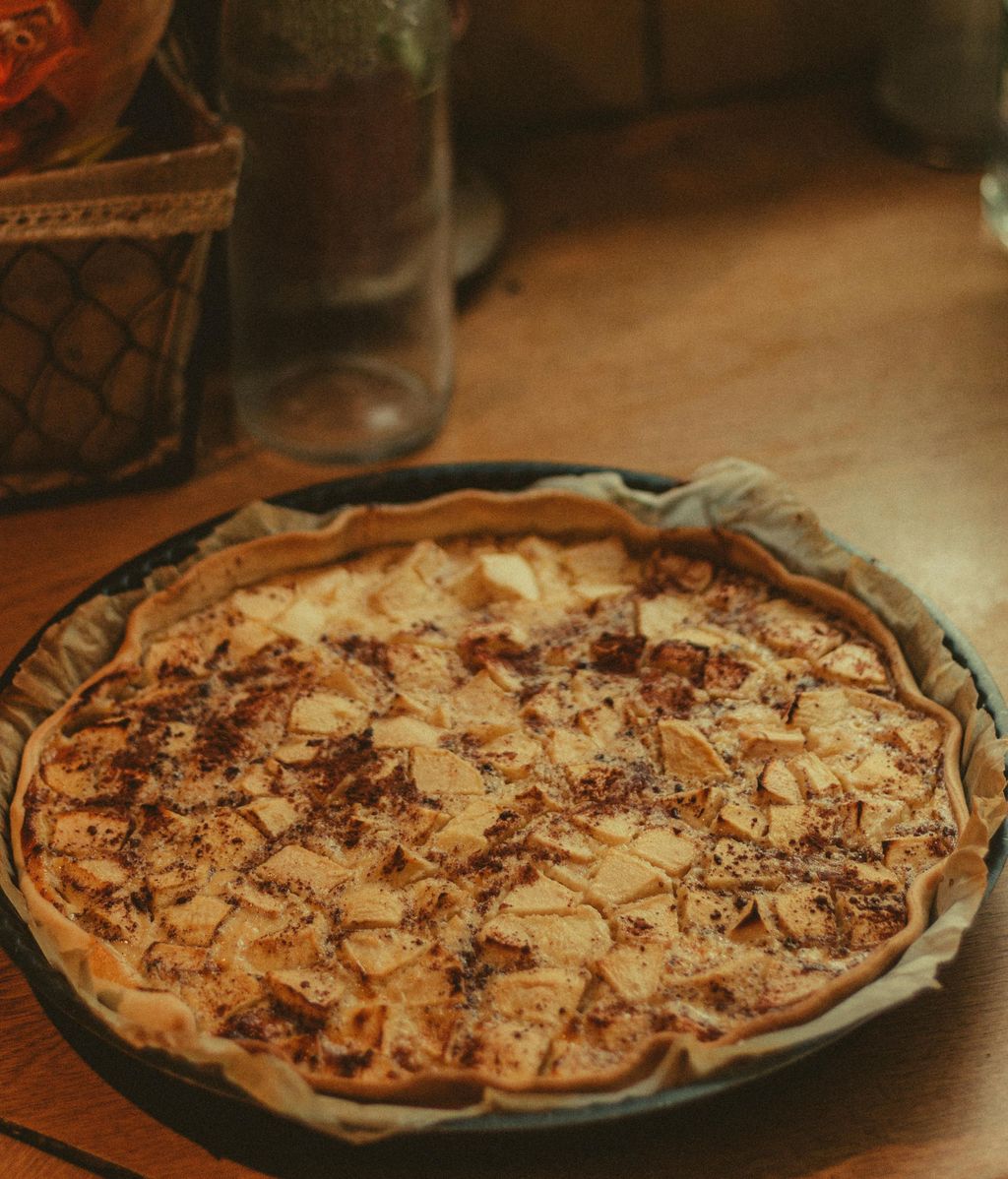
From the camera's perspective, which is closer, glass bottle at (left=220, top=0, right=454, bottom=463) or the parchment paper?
the parchment paper

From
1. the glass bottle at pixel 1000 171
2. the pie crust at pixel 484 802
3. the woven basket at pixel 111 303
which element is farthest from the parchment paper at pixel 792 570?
the glass bottle at pixel 1000 171

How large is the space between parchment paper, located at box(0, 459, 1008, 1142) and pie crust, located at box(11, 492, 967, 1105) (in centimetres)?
2

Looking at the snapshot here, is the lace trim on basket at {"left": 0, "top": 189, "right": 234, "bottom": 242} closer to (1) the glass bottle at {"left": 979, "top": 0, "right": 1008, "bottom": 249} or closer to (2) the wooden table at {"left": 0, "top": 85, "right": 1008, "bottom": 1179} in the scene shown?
(2) the wooden table at {"left": 0, "top": 85, "right": 1008, "bottom": 1179}

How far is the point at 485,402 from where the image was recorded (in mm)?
2027

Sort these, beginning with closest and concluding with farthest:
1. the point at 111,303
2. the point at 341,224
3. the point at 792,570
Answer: the point at 792,570, the point at 111,303, the point at 341,224

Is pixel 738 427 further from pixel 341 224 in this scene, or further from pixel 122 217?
pixel 122 217

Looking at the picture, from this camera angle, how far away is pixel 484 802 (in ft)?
4.23

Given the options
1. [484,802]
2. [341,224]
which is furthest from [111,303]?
[484,802]

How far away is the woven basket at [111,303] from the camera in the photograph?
154cm

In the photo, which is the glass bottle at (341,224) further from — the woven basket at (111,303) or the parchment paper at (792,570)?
the parchment paper at (792,570)

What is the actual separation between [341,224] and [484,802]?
36.0 inches

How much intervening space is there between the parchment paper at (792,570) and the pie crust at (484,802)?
2 cm

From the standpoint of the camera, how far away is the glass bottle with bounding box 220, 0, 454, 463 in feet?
5.61

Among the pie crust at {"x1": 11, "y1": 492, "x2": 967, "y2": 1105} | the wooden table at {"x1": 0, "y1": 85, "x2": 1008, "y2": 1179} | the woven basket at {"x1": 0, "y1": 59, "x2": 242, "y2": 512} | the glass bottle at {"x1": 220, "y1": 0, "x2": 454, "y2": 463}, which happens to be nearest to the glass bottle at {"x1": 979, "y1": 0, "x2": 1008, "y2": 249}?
the wooden table at {"x1": 0, "y1": 85, "x2": 1008, "y2": 1179}
